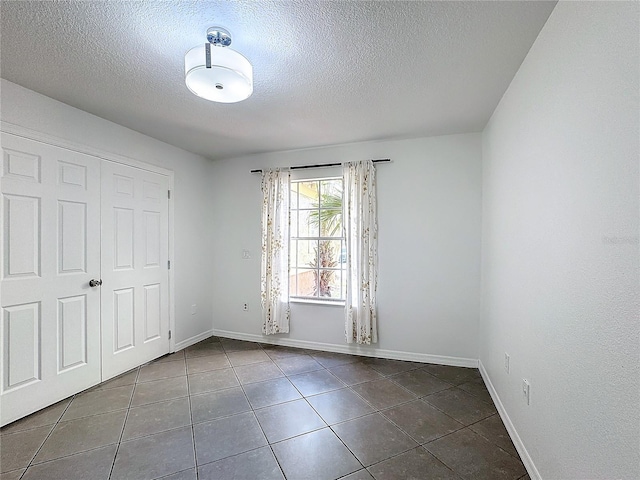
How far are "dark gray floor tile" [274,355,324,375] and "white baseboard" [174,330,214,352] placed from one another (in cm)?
123

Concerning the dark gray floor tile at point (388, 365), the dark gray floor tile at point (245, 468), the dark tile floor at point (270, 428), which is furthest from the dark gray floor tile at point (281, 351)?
the dark gray floor tile at point (245, 468)

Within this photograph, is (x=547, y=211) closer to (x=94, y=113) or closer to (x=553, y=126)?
(x=553, y=126)

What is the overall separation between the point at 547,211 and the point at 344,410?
1.93 m

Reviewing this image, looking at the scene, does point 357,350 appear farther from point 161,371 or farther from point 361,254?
point 161,371

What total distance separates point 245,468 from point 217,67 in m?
2.23

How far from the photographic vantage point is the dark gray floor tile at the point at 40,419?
2109mm

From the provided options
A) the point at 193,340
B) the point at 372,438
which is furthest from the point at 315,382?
the point at 193,340

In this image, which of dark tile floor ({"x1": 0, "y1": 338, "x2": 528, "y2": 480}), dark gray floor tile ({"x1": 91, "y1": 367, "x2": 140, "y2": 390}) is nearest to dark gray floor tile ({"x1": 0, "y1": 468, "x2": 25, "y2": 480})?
dark tile floor ({"x1": 0, "y1": 338, "x2": 528, "y2": 480})

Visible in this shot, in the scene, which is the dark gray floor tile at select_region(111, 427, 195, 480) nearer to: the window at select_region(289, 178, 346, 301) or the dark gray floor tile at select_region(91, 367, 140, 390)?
the dark gray floor tile at select_region(91, 367, 140, 390)

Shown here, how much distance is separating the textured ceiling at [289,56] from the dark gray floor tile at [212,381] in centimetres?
243

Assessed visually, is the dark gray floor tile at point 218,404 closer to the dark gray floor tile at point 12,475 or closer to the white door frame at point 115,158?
the dark gray floor tile at point 12,475

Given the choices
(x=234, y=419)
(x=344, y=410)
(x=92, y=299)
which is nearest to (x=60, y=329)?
(x=92, y=299)

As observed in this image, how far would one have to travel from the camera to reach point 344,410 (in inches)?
93.2

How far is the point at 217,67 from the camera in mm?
1645
